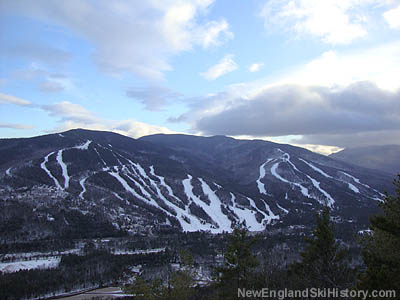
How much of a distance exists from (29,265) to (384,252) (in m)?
155

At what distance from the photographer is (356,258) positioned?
144m

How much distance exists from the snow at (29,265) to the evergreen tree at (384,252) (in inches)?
5774

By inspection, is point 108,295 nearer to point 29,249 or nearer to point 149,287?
point 29,249

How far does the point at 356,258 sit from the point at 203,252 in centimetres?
7473

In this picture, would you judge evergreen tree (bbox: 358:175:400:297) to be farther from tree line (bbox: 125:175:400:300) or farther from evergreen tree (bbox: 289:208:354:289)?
evergreen tree (bbox: 289:208:354:289)

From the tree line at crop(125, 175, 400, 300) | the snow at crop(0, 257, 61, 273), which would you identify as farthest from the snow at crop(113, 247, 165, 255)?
the tree line at crop(125, 175, 400, 300)

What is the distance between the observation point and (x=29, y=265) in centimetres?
13975

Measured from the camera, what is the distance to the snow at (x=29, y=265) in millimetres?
134550

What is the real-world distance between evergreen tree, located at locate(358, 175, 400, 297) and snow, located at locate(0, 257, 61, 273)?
147 meters

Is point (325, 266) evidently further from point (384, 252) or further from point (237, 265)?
point (384, 252)

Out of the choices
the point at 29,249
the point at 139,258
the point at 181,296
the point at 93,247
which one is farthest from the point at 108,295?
the point at 181,296

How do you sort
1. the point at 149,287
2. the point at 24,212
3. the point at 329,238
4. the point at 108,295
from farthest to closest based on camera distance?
the point at 24,212, the point at 108,295, the point at 329,238, the point at 149,287

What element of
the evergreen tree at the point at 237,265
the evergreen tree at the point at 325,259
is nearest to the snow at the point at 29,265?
the evergreen tree at the point at 237,265

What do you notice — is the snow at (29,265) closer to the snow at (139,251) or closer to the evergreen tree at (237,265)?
the snow at (139,251)
